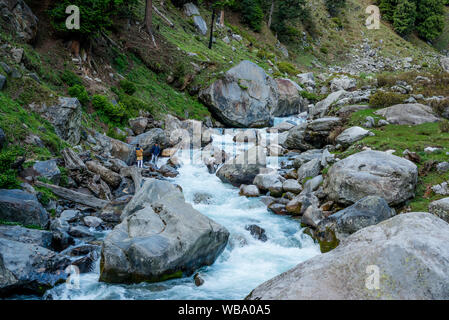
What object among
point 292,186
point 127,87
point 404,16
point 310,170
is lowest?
point 292,186

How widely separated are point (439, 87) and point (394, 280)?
24.9m

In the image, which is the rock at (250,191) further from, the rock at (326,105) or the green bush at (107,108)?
the rock at (326,105)

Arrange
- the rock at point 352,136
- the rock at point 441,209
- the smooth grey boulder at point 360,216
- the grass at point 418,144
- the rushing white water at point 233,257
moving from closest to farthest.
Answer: the rushing white water at point 233,257 < the rock at point 441,209 < the smooth grey boulder at point 360,216 < the grass at point 418,144 < the rock at point 352,136

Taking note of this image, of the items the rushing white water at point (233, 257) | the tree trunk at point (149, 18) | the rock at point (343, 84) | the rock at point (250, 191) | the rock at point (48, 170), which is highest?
the tree trunk at point (149, 18)

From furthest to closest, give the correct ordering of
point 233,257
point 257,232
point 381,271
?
point 257,232, point 233,257, point 381,271

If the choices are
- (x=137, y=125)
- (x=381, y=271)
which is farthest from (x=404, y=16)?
(x=381, y=271)

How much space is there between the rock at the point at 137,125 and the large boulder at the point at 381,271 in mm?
18998

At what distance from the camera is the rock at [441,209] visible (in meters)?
11.1

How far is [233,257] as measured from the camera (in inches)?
463

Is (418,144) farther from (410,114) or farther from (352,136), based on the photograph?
(410,114)

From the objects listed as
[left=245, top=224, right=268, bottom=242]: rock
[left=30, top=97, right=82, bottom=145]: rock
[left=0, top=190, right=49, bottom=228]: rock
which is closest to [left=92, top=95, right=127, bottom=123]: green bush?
[left=30, top=97, right=82, bottom=145]: rock

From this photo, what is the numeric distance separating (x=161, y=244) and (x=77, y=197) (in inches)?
243

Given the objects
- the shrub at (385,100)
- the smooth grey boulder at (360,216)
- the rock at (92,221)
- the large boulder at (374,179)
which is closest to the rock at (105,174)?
the rock at (92,221)
